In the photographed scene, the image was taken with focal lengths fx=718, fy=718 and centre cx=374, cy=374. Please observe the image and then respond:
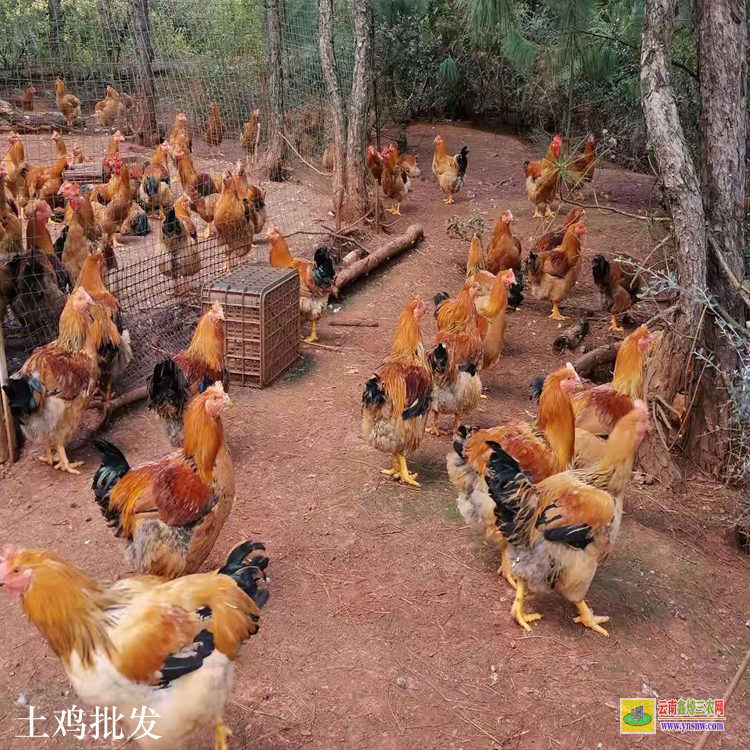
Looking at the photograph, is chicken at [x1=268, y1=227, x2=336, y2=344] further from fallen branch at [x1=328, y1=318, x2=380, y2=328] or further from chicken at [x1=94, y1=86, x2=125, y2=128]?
chicken at [x1=94, y1=86, x2=125, y2=128]

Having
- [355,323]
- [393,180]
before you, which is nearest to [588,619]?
[355,323]

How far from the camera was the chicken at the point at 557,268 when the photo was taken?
9.65 m

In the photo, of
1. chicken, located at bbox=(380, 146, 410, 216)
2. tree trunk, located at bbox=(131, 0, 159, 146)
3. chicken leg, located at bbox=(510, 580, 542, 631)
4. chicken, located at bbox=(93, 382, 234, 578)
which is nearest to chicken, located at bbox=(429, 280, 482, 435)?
chicken leg, located at bbox=(510, 580, 542, 631)

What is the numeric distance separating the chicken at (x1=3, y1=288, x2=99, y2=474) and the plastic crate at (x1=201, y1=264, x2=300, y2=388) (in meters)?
1.57

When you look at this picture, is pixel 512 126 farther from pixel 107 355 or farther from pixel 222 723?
pixel 222 723

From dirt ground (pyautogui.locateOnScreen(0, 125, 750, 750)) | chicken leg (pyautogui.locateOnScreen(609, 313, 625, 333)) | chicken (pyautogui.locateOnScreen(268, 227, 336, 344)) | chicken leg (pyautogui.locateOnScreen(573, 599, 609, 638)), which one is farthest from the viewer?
chicken leg (pyautogui.locateOnScreen(609, 313, 625, 333))

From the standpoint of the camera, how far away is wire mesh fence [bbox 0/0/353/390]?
11430mm

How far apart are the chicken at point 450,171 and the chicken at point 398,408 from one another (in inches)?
373

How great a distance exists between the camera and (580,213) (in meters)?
10.7

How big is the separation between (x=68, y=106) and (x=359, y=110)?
9.83 metres

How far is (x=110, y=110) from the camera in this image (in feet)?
56.1

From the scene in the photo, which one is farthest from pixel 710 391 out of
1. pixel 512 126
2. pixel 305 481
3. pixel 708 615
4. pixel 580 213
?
pixel 512 126

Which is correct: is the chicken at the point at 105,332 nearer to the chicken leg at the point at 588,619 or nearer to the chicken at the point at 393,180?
the chicken leg at the point at 588,619

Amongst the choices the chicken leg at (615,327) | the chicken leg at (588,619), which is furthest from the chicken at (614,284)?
the chicken leg at (588,619)
